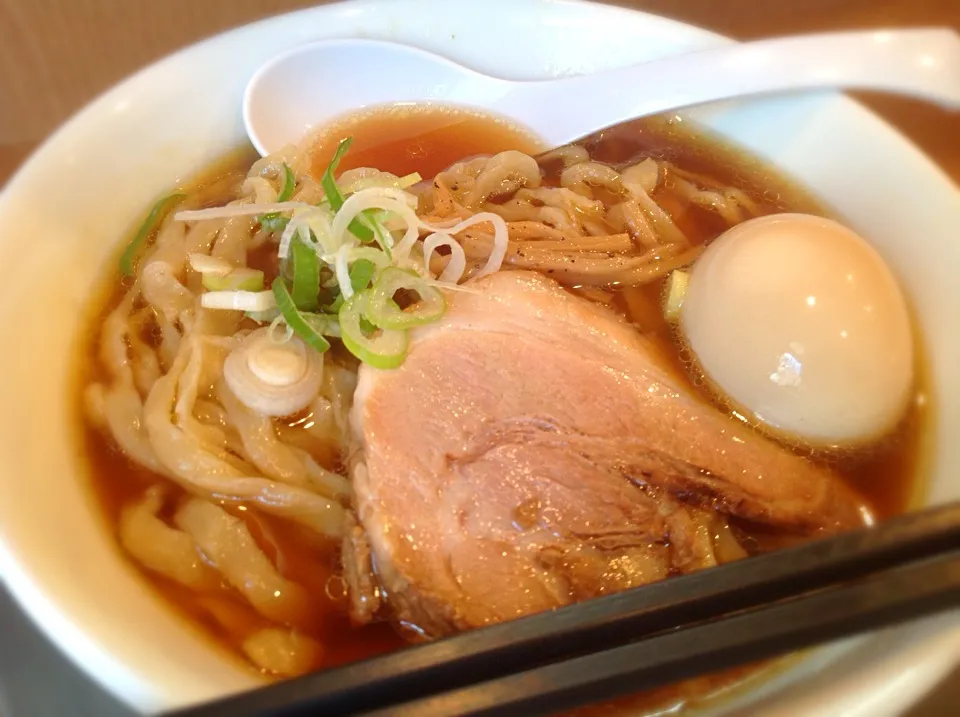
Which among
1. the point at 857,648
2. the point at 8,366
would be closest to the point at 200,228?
the point at 8,366

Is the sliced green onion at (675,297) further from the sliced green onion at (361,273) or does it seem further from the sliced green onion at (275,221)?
the sliced green onion at (275,221)

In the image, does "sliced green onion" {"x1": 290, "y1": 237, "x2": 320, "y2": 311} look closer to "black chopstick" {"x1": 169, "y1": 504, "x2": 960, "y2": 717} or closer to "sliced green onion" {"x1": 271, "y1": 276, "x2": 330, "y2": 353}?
"sliced green onion" {"x1": 271, "y1": 276, "x2": 330, "y2": 353}

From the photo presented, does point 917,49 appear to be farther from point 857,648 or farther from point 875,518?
point 857,648

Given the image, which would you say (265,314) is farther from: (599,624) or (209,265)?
(599,624)

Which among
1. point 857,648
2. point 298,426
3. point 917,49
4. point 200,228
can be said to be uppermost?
point 917,49

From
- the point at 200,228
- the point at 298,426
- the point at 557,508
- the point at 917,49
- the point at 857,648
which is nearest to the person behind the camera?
the point at 857,648

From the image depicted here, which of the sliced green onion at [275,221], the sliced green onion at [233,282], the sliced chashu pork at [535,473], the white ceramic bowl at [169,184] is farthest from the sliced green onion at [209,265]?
the sliced chashu pork at [535,473]
